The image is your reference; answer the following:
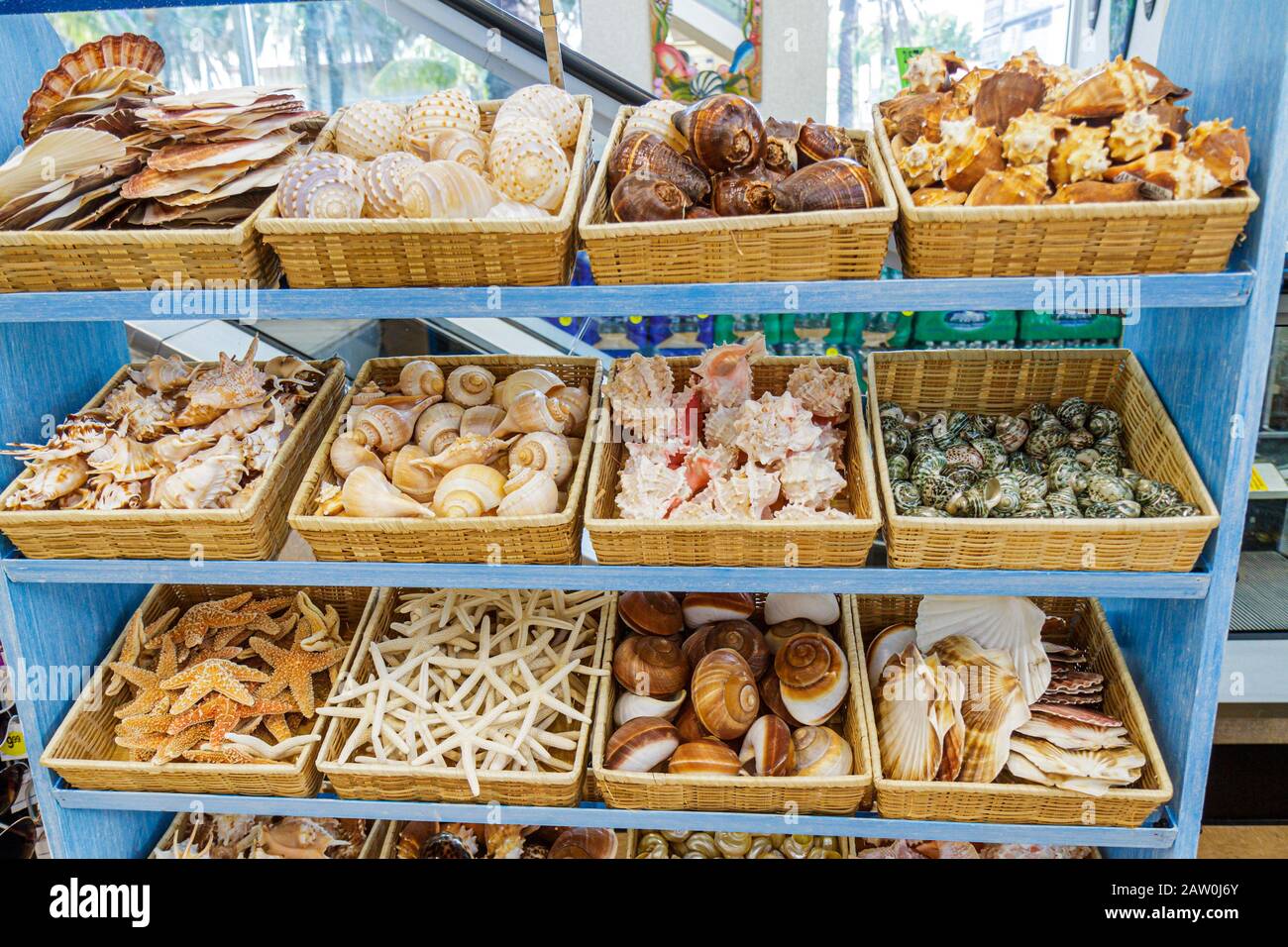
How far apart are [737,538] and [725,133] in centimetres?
67

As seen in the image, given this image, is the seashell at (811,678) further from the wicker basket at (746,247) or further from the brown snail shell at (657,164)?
the brown snail shell at (657,164)

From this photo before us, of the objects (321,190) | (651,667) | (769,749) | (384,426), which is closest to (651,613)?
(651,667)

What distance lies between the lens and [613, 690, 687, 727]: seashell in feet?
5.92

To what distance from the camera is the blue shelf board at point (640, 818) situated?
1.68 meters

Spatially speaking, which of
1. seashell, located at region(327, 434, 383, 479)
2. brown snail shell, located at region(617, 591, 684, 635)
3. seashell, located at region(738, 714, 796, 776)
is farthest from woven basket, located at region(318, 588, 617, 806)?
seashell, located at region(327, 434, 383, 479)

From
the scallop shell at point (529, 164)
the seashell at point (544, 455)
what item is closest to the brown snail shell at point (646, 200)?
the scallop shell at point (529, 164)

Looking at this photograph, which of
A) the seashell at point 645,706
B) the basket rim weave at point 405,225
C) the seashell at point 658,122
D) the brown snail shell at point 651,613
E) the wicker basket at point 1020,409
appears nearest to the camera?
the basket rim weave at point 405,225

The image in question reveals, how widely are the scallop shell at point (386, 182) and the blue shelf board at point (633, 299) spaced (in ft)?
0.45

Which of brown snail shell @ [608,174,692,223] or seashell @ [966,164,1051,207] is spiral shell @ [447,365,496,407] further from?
seashell @ [966,164,1051,207]

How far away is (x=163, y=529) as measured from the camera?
1.66m

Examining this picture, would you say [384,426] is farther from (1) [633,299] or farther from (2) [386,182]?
(1) [633,299]
